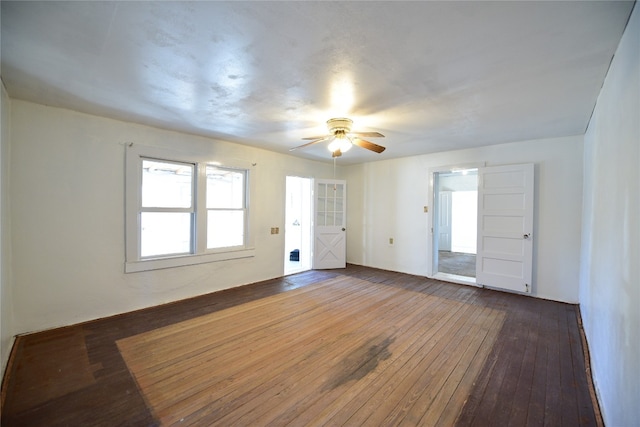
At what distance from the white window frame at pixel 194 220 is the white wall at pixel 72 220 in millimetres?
79

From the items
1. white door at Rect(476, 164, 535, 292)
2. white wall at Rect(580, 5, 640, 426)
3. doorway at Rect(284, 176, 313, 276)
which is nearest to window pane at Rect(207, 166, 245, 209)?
doorway at Rect(284, 176, 313, 276)

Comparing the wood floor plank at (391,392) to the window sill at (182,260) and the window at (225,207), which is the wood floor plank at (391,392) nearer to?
the window sill at (182,260)

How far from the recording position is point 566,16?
144 cm

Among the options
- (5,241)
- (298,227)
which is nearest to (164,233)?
(5,241)

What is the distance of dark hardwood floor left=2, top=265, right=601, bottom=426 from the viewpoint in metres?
1.75

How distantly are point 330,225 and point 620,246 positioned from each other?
15.5 ft

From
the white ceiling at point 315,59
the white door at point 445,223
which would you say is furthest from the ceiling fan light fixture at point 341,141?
the white door at point 445,223

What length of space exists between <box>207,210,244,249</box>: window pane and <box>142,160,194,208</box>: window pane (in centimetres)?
48

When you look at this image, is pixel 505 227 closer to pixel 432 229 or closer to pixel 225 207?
pixel 432 229

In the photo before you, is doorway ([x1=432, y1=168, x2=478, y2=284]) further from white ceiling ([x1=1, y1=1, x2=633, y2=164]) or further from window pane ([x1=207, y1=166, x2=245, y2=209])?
window pane ([x1=207, y1=166, x2=245, y2=209])

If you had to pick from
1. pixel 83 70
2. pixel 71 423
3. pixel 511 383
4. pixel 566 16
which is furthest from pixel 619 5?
pixel 71 423

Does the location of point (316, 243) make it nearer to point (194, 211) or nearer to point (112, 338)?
point (194, 211)

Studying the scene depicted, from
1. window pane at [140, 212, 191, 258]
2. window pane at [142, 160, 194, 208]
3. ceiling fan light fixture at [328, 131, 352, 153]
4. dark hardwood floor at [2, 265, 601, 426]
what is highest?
ceiling fan light fixture at [328, 131, 352, 153]

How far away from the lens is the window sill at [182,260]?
133 inches
